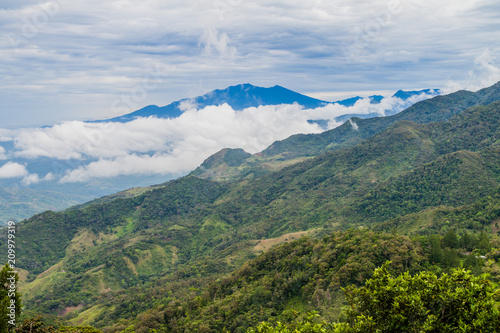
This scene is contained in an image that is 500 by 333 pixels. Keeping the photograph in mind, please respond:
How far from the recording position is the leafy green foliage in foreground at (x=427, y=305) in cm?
1856

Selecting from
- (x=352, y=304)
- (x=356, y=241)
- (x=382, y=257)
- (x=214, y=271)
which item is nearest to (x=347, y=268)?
(x=382, y=257)

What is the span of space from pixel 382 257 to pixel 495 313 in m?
61.0

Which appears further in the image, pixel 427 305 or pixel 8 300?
pixel 8 300

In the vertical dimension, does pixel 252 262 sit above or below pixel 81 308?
above

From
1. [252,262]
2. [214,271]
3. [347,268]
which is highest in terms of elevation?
[347,268]

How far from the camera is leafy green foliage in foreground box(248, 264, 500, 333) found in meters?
18.6

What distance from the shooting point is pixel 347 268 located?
73.4m

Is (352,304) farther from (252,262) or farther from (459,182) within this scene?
(459,182)

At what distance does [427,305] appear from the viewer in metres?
21.3

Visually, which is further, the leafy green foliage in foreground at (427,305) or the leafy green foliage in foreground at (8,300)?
the leafy green foliage in foreground at (8,300)

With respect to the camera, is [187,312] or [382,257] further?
[187,312]

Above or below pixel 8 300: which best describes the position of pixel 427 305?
above

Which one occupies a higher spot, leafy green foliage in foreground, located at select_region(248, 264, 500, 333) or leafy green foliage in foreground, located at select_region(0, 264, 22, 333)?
leafy green foliage in foreground, located at select_region(248, 264, 500, 333)

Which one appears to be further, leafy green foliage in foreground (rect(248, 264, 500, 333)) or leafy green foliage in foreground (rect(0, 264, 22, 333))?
leafy green foliage in foreground (rect(0, 264, 22, 333))
